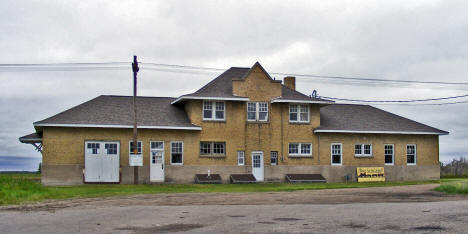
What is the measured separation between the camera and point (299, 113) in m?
41.1

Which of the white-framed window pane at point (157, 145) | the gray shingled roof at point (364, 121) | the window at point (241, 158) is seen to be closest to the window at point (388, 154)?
the gray shingled roof at point (364, 121)

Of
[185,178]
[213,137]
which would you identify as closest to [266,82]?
[213,137]

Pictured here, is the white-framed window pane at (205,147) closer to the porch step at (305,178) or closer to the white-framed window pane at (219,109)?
the white-framed window pane at (219,109)

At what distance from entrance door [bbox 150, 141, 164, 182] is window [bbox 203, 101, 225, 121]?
370cm

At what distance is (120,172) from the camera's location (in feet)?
120

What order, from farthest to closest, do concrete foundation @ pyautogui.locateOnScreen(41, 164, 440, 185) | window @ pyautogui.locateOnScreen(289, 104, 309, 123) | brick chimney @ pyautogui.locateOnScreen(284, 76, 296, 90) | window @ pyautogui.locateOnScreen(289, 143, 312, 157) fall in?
brick chimney @ pyautogui.locateOnScreen(284, 76, 296, 90) < window @ pyautogui.locateOnScreen(289, 104, 309, 123) < window @ pyautogui.locateOnScreen(289, 143, 312, 157) < concrete foundation @ pyautogui.locateOnScreen(41, 164, 440, 185)

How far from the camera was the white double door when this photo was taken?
36.2 meters

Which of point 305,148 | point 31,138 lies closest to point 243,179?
point 305,148

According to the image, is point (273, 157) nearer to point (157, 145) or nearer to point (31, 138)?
point (157, 145)

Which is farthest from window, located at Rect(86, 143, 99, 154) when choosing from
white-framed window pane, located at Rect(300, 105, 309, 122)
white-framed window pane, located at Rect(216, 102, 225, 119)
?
white-framed window pane, located at Rect(300, 105, 309, 122)

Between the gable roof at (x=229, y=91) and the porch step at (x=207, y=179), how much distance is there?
515cm

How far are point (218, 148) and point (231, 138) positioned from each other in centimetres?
112

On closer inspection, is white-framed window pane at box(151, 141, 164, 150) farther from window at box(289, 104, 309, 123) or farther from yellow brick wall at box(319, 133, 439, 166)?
yellow brick wall at box(319, 133, 439, 166)

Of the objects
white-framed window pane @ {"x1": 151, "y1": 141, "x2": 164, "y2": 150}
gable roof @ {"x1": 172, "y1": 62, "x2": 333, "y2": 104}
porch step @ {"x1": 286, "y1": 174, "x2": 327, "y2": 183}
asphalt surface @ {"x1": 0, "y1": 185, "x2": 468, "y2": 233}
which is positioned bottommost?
porch step @ {"x1": 286, "y1": 174, "x2": 327, "y2": 183}
